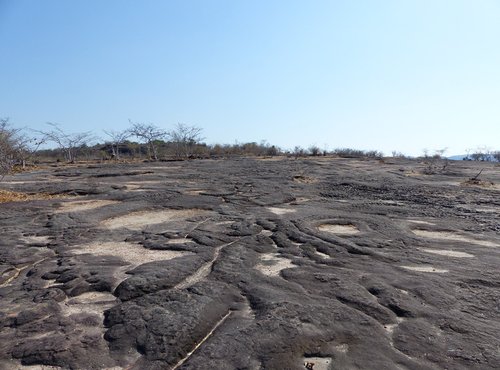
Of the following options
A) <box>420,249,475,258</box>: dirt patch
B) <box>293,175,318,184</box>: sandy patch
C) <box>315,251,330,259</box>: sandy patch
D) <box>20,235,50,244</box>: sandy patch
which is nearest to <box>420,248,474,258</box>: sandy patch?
<box>420,249,475,258</box>: dirt patch

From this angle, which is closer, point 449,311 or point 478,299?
point 449,311

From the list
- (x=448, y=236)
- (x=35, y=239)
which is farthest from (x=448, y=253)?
(x=35, y=239)

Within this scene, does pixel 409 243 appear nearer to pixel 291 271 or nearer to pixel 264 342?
pixel 291 271

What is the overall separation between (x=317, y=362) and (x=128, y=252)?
11.0ft

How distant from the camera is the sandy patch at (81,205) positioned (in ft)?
28.4

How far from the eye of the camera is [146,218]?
7.97 m

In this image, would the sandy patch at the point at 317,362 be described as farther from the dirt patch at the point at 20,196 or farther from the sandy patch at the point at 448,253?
the dirt patch at the point at 20,196

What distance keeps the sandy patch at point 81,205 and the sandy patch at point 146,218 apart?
1166 mm

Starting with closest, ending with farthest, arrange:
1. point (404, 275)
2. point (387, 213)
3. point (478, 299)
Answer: point (478, 299), point (404, 275), point (387, 213)

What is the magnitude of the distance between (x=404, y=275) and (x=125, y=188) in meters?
8.83

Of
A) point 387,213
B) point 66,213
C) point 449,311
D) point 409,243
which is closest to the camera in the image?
point 449,311

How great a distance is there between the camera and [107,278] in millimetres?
4398

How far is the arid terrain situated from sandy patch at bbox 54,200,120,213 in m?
0.11

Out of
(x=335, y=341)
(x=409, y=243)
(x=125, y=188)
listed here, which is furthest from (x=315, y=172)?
(x=335, y=341)
